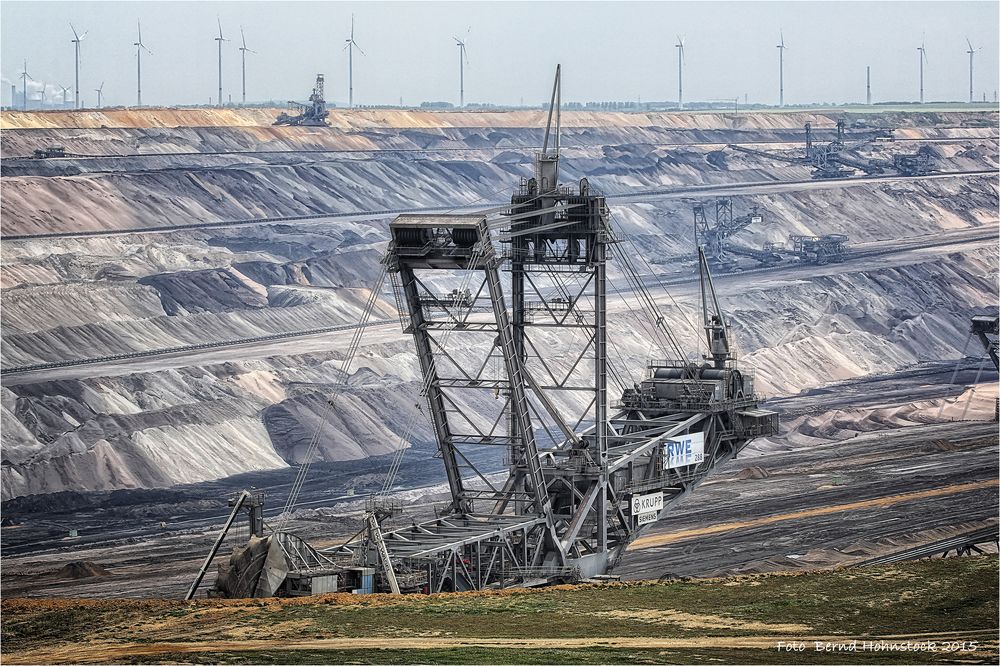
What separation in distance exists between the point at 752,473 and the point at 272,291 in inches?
2047

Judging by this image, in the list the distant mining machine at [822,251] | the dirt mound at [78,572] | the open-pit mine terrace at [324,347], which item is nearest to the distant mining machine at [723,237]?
the distant mining machine at [822,251]

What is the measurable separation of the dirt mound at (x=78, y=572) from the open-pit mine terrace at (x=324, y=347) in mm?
356

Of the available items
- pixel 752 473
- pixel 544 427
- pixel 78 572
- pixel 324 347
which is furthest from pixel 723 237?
pixel 544 427

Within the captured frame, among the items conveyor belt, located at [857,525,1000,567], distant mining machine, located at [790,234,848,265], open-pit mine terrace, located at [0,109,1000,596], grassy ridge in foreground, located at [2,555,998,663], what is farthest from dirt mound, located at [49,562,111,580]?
distant mining machine, located at [790,234,848,265]

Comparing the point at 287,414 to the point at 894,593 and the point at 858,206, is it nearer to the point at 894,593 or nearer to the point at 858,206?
the point at 894,593

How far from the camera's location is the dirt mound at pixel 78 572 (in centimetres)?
6562

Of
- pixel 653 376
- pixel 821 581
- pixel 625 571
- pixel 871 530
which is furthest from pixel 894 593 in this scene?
pixel 871 530

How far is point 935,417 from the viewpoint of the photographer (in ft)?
366

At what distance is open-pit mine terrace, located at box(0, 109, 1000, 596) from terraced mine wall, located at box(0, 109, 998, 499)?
27 cm

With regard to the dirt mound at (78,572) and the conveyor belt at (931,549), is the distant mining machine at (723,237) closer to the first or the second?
the conveyor belt at (931,549)

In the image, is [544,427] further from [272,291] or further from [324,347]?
[272,291]

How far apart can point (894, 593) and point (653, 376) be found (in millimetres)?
18852

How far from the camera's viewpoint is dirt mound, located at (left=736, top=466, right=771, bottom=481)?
→ 299ft

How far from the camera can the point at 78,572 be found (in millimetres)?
65812
